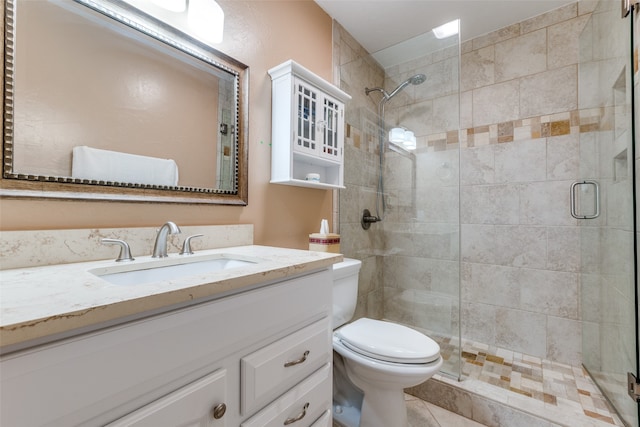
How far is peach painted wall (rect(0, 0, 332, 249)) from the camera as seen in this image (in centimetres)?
86

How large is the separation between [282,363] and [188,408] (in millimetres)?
257

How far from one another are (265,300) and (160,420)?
0.30m

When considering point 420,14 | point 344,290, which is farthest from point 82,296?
point 420,14

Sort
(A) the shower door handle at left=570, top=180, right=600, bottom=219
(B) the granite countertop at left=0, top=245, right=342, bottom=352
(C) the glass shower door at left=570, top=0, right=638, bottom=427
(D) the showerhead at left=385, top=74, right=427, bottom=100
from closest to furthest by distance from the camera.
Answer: (B) the granite countertop at left=0, top=245, right=342, bottom=352 → (C) the glass shower door at left=570, top=0, right=638, bottom=427 → (A) the shower door handle at left=570, top=180, right=600, bottom=219 → (D) the showerhead at left=385, top=74, right=427, bottom=100

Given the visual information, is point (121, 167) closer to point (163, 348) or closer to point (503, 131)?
point (163, 348)

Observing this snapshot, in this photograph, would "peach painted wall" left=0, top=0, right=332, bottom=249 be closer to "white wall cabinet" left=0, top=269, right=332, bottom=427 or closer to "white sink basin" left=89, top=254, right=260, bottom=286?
"white sink basin" left=89, top=254, right=260, bottom=286

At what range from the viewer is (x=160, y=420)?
1.74 feet

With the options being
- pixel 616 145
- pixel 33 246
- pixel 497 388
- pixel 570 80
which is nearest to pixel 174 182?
pixel 33 246

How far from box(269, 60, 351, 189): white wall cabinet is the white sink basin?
1.78 feet

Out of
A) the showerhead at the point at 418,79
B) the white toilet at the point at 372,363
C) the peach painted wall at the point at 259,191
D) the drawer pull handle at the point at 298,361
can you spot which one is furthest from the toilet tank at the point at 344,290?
the showerhead at the point at 418,79

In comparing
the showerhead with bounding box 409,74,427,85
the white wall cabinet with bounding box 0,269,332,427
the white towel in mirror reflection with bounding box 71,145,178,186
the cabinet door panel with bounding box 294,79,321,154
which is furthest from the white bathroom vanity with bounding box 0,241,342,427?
the showerhead with bounding box 409,74,427,85

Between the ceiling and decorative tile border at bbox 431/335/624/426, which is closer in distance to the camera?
decorative tile border at bbox 431/335/624/426

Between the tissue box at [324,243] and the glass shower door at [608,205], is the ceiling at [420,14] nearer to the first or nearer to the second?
the glass shower door at [608,205]

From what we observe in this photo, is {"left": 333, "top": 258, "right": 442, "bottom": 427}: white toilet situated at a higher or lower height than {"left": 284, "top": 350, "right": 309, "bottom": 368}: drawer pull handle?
lower
